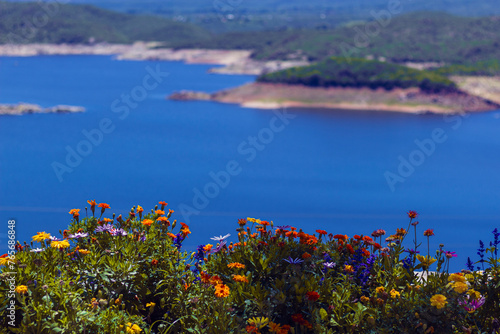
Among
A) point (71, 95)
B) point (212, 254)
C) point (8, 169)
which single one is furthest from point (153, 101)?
point (212, 254)

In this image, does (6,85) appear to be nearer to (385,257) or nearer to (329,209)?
(329,209)

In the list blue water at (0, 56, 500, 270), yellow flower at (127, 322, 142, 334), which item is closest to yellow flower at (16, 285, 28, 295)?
yellow flower at (127, 322, 142, 334)

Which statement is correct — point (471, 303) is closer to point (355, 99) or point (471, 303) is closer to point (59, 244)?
point (59, 244)

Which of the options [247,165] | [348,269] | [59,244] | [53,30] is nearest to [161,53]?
[53,30]

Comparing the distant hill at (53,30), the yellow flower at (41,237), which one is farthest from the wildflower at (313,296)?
the distant hill at (53,30)

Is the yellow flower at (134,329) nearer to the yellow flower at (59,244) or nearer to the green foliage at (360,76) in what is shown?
the yellow flower at (59,244)

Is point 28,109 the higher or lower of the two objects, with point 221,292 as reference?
higher

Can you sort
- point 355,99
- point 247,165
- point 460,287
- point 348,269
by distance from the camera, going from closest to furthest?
point 460,287 → point 348,269 → point 247,165 → point 355,99
